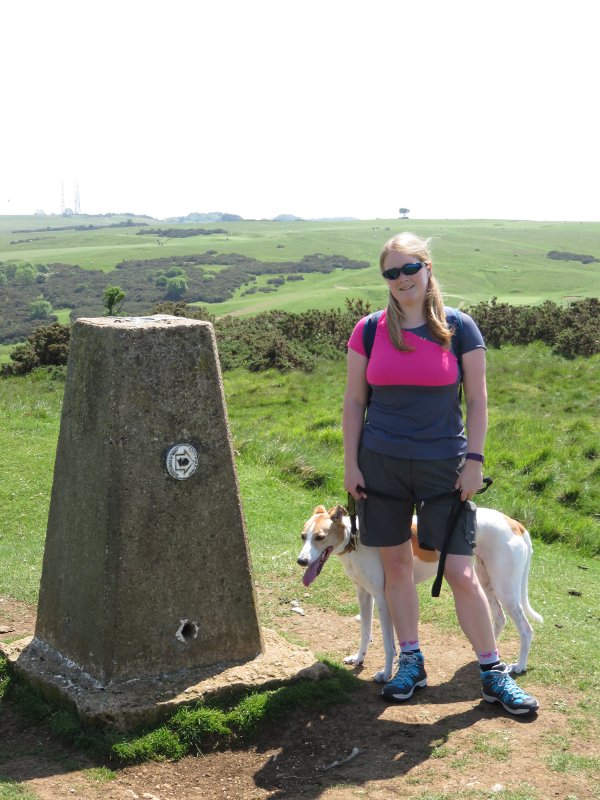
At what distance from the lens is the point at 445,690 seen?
5789 mm

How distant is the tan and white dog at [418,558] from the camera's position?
19.0 feet

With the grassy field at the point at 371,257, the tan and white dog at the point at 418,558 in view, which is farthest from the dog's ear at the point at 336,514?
the grassy field at the point at 371,257

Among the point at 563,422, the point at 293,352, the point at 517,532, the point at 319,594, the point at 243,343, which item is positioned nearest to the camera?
the point at 517,532

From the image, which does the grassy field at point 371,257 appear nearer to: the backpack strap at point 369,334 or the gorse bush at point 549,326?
the gorse bush at point 549,326

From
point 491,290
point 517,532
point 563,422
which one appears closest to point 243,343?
point 563,422

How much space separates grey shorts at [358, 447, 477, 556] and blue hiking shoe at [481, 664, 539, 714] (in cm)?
75

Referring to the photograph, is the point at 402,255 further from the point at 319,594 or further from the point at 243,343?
the point at 243,343

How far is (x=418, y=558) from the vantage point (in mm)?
6016

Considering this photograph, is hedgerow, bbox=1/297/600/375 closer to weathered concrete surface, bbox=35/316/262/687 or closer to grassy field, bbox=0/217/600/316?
grassy field, bbox=0/217/600/316

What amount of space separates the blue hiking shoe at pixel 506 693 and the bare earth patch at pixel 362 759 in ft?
0.22

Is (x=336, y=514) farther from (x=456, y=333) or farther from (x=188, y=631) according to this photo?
(x=456, y=333)

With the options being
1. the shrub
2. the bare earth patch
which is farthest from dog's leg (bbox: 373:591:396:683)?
the shrub

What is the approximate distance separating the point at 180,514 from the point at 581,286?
6778cm

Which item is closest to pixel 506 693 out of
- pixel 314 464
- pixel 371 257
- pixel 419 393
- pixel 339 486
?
pixel 419 393
